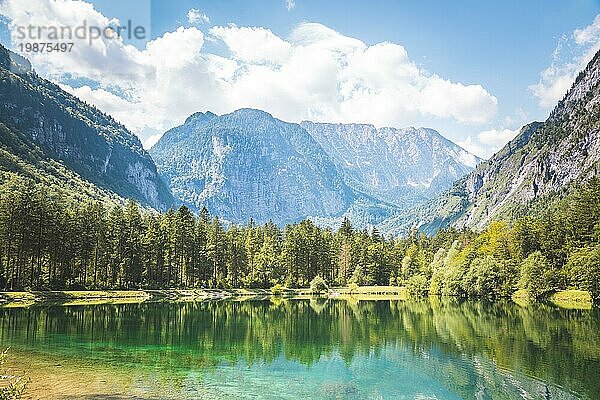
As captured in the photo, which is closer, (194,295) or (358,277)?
(194,295)

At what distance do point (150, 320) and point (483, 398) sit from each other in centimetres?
4394

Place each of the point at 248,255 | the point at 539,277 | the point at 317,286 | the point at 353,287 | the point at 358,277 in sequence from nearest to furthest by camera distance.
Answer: the point at 539,277, the point at 317,286, the point at 248,255, the point at 353,287, the point at 358,277

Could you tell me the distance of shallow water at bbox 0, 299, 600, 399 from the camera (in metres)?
27.9

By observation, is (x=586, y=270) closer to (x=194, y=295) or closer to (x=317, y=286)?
(x=317, y=286)

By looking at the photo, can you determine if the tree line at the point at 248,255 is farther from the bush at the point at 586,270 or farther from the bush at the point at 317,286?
the bush at the point at 317,286

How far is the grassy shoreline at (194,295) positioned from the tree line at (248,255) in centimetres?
266

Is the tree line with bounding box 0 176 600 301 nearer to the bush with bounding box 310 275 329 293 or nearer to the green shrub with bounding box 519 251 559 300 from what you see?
the green shrub with bounding box 519 251 559 300

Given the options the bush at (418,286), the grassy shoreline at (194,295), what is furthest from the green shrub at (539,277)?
the bush at (418,286)

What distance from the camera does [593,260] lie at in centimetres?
8375

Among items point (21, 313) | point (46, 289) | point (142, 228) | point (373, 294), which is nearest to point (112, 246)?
point (142, 228)

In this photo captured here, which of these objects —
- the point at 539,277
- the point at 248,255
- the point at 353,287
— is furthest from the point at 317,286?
the point at 539,277

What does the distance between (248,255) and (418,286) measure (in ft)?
139

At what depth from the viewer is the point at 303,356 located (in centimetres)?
3938

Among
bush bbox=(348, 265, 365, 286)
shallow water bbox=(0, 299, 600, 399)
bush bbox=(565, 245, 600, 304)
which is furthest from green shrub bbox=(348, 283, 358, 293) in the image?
shallow water bbox=(0, 299, 600, 399)
